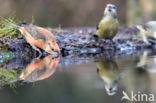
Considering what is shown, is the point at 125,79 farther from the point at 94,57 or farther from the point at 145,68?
the point at 94,57

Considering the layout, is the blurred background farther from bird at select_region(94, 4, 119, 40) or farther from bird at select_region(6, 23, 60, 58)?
bird at select_region(6, 23, 60, 58)

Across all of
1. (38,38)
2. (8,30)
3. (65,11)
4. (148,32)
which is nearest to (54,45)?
(38,38)

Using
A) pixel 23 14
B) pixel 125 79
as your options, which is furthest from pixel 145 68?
pixel 23 14

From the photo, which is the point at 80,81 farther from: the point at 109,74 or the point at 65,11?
the point at 65,11

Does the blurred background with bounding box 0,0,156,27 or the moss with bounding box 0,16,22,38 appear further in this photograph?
the blurred background with bounding box 0,0,156,27

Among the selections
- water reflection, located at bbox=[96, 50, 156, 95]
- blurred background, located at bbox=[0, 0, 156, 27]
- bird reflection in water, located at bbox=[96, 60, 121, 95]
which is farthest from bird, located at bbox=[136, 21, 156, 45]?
blurred background, located at bbox=[0, 0, 156, 27]
